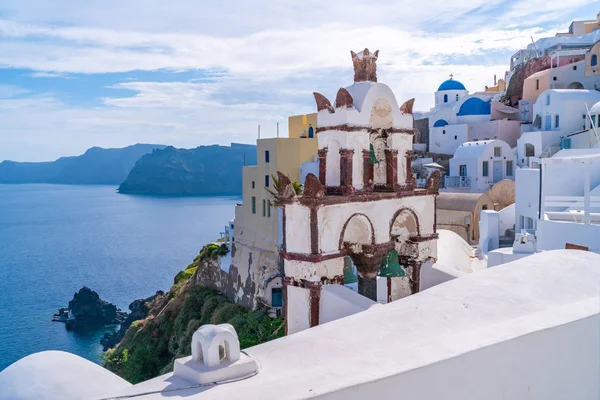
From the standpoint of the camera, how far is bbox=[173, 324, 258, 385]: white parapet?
3.95 metres

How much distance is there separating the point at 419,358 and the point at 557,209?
13.3 metres

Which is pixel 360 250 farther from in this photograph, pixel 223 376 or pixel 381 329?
pixel 223 376

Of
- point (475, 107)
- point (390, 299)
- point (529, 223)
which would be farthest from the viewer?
point (475, 107)

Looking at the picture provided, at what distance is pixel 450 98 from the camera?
1654 inches

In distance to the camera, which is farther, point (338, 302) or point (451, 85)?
point (451, 85)

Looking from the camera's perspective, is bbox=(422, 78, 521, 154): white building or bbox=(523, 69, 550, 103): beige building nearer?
bbox=(422, 78, 521, 154): white building

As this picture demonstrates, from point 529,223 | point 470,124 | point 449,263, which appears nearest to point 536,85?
point 470,124

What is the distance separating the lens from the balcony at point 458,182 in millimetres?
31078

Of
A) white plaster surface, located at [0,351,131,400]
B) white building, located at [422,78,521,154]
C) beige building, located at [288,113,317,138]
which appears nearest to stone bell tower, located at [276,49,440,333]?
white plaster surface, located at [0,351,131,400]

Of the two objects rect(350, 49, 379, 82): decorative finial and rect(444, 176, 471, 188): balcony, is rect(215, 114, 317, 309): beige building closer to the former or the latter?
rect(444, 176, 471, 188): balcony

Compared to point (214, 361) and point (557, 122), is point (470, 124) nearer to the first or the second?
point (557, 122)

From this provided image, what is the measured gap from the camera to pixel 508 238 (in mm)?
20078

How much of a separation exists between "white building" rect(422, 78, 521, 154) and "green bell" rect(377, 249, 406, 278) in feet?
96.6

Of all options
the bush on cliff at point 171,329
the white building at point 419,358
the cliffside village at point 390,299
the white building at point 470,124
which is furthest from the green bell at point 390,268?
the white building at point 470,124
